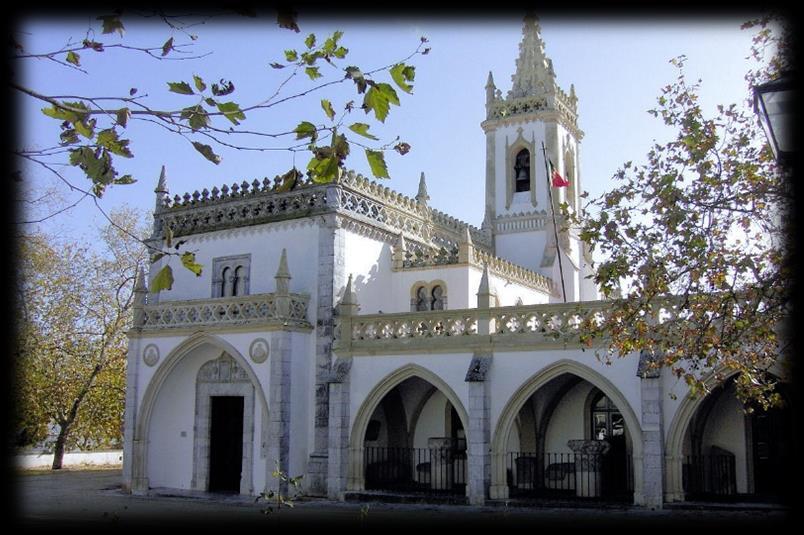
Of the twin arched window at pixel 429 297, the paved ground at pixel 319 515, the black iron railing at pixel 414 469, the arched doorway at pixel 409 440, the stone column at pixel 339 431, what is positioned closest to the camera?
the paved ground at pixel 319 515

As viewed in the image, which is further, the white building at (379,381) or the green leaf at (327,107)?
the white building at (379,381)

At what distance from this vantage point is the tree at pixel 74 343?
3053 cm

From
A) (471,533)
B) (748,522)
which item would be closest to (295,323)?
(471,533)

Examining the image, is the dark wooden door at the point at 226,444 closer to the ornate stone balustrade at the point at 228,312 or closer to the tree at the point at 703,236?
the ornate stone balustrade at the point at 228,312

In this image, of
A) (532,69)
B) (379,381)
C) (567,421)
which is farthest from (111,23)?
(532,69)

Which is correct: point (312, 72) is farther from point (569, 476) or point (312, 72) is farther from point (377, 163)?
point (569, 476)

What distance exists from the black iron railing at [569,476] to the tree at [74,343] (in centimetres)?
1739

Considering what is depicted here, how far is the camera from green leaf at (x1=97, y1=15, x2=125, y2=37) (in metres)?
5.46

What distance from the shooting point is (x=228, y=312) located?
2242 centimetres

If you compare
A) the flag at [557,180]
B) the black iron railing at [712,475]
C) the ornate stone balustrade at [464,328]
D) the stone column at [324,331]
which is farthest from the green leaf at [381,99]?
the flag at [557,180]

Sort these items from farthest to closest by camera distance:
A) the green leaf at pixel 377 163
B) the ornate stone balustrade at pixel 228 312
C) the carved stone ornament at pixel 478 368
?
1. the ornate stone balustrade at pixel 228 312
2. the carved stone ornament at pixel 478 368
3. the green leaf at pixel 377 163

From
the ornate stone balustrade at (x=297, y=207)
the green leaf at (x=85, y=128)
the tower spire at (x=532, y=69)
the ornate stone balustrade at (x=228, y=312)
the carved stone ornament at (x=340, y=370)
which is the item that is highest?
the tower spire at (x=532, y=69)

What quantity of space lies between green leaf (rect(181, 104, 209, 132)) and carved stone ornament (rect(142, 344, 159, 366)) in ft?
61.2

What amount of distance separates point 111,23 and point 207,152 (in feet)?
3.33
